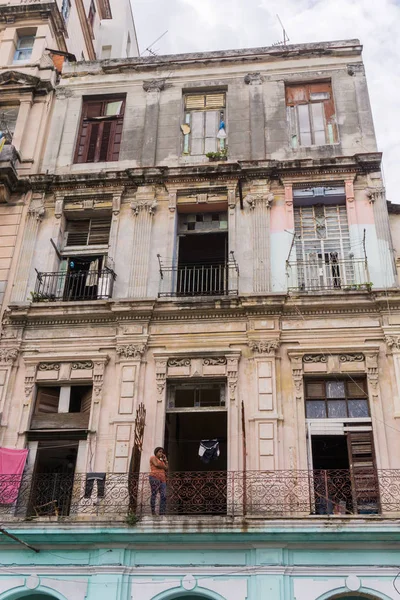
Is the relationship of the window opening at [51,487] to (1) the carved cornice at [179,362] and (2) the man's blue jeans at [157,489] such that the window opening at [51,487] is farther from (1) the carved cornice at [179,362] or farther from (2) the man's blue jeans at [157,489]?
(1) the carved cornice at [179,362]

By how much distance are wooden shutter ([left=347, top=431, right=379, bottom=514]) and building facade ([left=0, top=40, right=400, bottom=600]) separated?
42 mm

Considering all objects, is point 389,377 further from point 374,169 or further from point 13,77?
point 13,77

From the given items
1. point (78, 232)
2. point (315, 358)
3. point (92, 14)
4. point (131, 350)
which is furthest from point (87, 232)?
point (92, 14)

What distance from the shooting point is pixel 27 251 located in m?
15.6

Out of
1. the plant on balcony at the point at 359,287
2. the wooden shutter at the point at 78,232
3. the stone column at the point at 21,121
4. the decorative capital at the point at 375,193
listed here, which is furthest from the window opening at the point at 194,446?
the stone column at the point at 21,121

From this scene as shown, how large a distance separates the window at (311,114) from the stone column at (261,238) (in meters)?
2.10

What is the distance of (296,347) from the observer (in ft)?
44.2

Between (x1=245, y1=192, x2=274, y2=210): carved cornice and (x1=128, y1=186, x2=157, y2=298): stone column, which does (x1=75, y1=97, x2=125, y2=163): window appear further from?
(x1=245, y1=192, x2=274, y2=210): carved cornice

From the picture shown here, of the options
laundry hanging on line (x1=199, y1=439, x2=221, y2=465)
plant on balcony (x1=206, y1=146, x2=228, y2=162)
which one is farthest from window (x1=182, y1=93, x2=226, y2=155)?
laundry hanging on line (x1=199, y1=439, x2=221, y2=465)

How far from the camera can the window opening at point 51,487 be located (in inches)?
487

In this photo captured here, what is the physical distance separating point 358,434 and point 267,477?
7.23 ft

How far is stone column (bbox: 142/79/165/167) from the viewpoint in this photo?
1677 centimetres

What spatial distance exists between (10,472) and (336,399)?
269 inches

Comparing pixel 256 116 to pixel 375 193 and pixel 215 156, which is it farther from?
pixel 375 193
